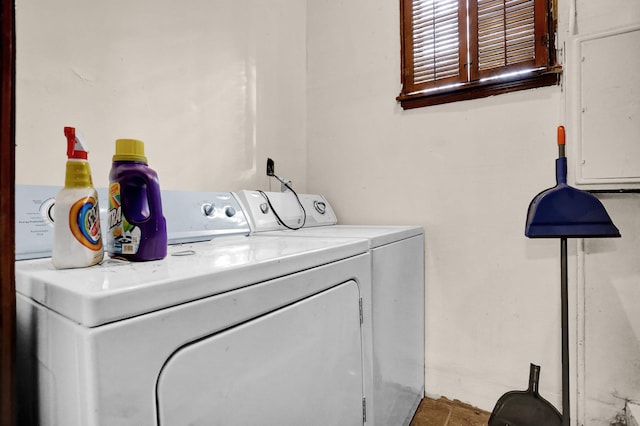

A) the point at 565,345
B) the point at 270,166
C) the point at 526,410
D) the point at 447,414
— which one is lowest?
the point at 447,414

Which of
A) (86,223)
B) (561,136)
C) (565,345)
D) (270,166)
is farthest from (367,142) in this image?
(86,223)

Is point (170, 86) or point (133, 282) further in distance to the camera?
point (170, 86)

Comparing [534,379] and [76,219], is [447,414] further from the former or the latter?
[76,219]

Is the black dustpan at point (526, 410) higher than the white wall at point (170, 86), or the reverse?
the white wall at point (170, 86)

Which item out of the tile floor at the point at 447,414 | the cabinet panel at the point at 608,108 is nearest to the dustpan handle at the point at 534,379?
the tile floor at the point at 447,414

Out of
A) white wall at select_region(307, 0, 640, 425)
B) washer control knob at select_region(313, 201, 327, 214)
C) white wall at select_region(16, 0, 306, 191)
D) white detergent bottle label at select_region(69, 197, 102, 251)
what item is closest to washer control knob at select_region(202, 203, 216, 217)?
white wall at select_region(16, 0, 306, 191)

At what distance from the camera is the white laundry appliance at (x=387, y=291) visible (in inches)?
44.0

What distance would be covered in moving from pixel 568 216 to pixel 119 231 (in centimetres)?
131

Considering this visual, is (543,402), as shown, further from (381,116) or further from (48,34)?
(48,34)

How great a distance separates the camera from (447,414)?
1619mm

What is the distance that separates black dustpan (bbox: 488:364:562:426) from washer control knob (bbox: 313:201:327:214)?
123 centimetres

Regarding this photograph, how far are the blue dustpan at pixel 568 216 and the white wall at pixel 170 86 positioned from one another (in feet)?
4.50

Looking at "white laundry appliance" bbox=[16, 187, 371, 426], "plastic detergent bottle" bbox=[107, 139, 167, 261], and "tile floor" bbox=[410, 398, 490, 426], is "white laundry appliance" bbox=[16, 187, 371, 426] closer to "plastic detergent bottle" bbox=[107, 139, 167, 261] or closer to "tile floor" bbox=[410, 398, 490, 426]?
"plastic detergent bottle" bbox=[107, 139, 167, 261]

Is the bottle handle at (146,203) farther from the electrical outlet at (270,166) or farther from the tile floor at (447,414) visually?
the tile floor at (447,414)
